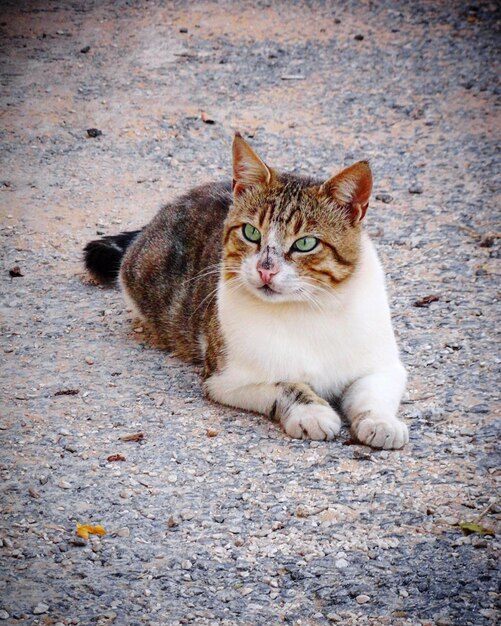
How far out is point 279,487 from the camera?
396 centimetres

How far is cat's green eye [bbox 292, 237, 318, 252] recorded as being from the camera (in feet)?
14.2

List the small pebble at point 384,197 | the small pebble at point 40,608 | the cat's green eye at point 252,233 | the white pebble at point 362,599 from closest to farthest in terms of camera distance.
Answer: the small pebble at point 40,608, the white pebble at point 362,599, the cat's green eye at point 252,233, the small pebble at point 384,197

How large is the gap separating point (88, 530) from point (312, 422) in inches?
47.1

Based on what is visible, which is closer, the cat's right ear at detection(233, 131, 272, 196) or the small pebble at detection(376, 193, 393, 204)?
the cat's right ear at detection(233, 131, 272, 196)

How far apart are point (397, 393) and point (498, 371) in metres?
0.83

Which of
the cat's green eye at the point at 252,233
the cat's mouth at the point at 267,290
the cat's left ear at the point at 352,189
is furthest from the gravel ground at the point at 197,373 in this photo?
the cat's left ear at the point at 352,189

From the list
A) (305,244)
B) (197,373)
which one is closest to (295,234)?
(305,244)

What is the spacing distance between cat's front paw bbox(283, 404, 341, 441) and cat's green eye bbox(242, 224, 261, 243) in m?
0.85

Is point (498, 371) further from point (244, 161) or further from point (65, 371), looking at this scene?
point (65, 371)

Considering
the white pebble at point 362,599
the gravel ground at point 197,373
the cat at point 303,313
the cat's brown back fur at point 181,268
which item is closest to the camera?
the white pebble at point 362,599

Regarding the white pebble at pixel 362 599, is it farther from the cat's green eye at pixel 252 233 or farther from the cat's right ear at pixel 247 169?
the cat's right ear at pixel 247 169

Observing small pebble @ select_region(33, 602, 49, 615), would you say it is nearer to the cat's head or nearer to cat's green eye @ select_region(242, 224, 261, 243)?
the cat's head

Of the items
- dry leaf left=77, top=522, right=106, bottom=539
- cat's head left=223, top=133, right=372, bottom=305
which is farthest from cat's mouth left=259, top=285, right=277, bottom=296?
dry leaf left=77, top=522, right=106, bottom=539

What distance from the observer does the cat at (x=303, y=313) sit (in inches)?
168
